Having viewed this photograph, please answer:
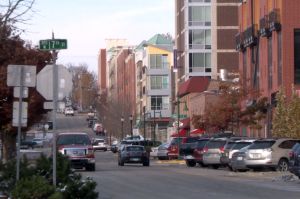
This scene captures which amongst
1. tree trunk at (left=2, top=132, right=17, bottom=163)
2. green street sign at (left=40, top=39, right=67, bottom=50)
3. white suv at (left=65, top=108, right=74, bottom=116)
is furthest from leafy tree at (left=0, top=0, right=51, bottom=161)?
white suv at (left=65, top=108, right=74, bottom=116)

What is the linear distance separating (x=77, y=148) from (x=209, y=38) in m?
61.0

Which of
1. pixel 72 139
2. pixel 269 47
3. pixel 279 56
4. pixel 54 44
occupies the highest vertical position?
pixel 269 47

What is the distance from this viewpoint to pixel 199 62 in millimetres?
101000

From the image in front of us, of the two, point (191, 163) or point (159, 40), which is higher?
point (159, 40)

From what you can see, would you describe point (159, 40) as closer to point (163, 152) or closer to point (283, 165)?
point (163, 152)

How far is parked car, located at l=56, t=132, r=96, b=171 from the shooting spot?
4028cm

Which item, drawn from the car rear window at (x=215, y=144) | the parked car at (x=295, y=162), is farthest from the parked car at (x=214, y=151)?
the parked car at (x=295, y=162)

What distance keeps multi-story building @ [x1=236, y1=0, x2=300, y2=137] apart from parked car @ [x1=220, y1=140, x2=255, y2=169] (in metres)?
15.6

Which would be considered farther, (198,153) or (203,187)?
(198,153)

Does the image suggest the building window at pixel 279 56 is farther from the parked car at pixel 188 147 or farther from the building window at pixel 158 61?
the building window at pixel 158 61

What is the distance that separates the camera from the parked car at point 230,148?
41.7 m

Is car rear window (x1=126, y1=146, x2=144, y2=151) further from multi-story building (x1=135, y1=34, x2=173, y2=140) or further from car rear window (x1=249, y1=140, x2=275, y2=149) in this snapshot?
multi-story building (x1=135, y1=34, x2=173, y2=140)

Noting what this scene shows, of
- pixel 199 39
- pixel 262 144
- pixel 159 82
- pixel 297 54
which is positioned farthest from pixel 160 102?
pixel 262 144

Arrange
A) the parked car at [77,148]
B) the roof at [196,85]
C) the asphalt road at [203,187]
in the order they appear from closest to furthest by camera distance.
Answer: the asphalt road at [203,187]
the parked car at [77,148]
the roof at [196,85]
